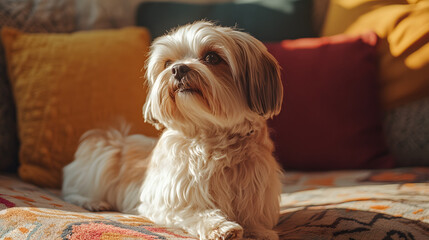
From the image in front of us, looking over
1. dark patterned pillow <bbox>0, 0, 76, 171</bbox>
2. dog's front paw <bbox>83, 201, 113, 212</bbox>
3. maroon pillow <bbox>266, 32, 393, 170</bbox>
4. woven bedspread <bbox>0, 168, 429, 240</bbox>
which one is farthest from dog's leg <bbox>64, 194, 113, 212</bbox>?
maroon pillow <bbox>266, 32, 393, 170</bbox>

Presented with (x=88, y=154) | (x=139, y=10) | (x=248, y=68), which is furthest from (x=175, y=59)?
(x=139, y=10)

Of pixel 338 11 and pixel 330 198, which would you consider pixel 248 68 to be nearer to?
pixel 330 198

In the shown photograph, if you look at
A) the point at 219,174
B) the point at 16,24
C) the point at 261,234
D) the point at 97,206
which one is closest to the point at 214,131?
the point at 219,174

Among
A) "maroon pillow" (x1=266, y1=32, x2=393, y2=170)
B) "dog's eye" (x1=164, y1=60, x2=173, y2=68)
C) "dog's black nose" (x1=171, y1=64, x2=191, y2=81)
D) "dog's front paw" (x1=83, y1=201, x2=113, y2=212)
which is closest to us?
"dog's black nose" (x1=171, y1=64, x2=191, y2=81)

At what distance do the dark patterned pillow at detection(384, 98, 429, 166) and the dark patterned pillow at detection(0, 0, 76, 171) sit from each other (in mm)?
1756

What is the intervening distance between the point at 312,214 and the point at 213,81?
53cm

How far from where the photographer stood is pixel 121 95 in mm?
2053

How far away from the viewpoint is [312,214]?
4.53ft

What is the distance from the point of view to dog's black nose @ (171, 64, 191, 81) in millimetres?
1231

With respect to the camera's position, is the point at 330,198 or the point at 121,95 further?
the point at 121,95

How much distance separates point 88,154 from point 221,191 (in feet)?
2.55

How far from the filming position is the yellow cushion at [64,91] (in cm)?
191

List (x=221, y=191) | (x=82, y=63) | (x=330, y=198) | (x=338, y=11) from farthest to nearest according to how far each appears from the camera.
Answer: (x=338, y=11), (x=82, y=63), (x=330, y=198), (x=221, y=191)

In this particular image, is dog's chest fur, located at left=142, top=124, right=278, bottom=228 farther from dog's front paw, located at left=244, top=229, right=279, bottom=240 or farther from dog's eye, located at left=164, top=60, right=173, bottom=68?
dog's eye, located at left=164, top=60, right=173, bottom=68
